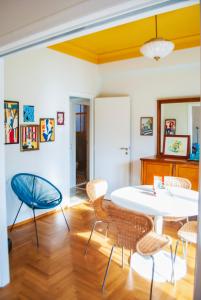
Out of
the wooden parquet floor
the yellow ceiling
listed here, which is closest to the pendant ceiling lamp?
the yellow ceiling

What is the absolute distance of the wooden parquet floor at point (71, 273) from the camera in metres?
2.13

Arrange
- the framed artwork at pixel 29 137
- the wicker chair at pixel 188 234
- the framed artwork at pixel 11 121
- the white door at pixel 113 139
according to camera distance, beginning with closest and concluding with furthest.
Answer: the wicker chair at pixel 188 234
the framed artwork at pixel 11 121
the framed artwork at pixel 29 137
the white door at pixel 113 139

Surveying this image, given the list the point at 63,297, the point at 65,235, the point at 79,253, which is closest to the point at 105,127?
the point at 65,235

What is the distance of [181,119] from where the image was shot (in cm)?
423

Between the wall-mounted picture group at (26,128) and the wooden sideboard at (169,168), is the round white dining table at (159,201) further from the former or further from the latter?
the wall-mounted picture group at (26,128)

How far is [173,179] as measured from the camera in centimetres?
328

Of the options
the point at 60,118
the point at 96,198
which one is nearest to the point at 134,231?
the point at 96,198

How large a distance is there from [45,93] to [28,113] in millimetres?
489

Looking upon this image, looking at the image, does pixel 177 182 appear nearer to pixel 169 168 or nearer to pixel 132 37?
pixel 169 168

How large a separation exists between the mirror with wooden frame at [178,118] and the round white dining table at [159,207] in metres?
1.59

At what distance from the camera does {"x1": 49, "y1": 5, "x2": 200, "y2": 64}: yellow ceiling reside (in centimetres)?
329

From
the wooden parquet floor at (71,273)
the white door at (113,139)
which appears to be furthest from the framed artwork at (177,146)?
the wooden parquet floor at (71,273)

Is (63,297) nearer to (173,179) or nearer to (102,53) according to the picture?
(173,179)

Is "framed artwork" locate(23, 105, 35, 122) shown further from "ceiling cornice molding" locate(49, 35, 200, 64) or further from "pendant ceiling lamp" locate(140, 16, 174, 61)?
"pendant ceiling lamp" locate(140, 16, 174, 61)
